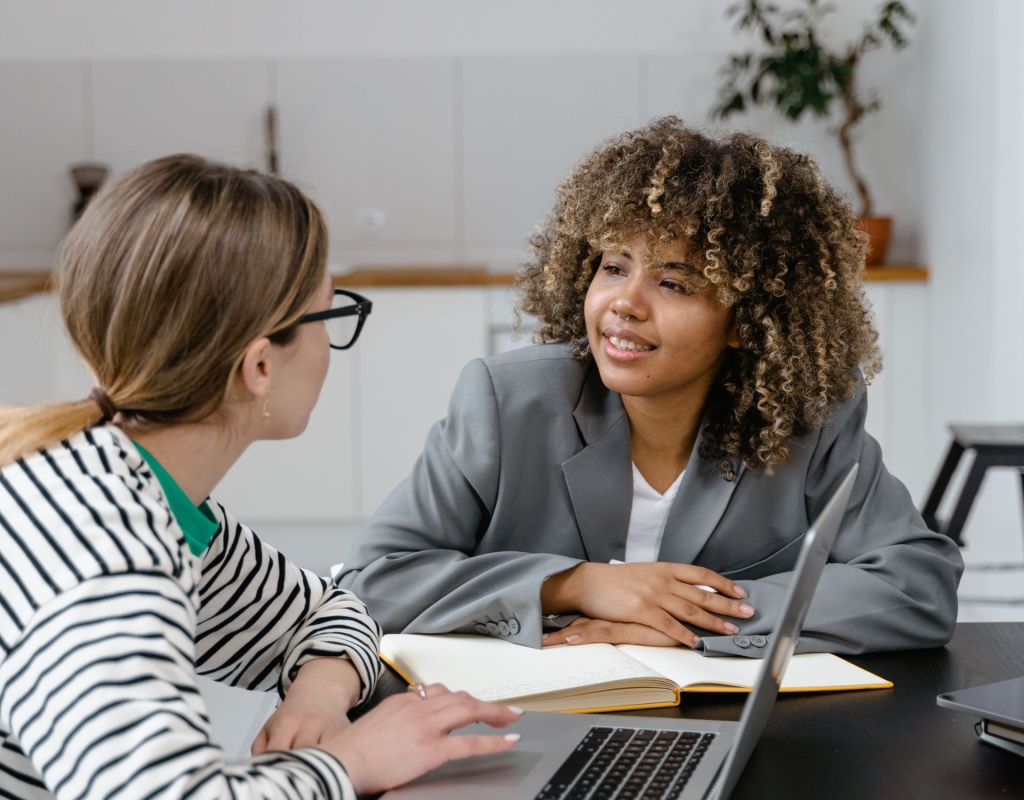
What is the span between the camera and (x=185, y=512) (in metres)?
1.02

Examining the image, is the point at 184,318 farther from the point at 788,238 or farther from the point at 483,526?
the point at 788,238

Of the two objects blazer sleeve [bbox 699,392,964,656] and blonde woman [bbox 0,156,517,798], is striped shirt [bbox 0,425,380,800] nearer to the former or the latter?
blonde woman [bbox 0,156,517,798]

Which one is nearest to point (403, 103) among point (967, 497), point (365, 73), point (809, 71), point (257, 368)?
point (365, 73)

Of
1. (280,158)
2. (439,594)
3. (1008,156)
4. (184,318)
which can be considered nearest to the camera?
(184,318)

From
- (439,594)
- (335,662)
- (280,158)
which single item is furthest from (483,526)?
(280,158)

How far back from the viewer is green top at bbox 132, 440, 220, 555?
3.25 feet

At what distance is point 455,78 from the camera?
4578 millimetres

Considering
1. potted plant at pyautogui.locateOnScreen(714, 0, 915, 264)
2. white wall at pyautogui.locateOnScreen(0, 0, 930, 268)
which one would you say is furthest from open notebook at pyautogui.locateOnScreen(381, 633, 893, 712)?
white wall at pyautogui.locateOnScreen(0, 0, 930, 268)

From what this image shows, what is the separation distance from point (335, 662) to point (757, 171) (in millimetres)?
791

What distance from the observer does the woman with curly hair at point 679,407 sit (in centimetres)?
151

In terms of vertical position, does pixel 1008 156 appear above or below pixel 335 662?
above

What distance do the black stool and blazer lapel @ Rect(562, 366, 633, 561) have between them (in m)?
1.39

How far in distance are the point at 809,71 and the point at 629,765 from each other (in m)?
3.63

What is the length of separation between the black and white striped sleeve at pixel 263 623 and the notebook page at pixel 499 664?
6cm
